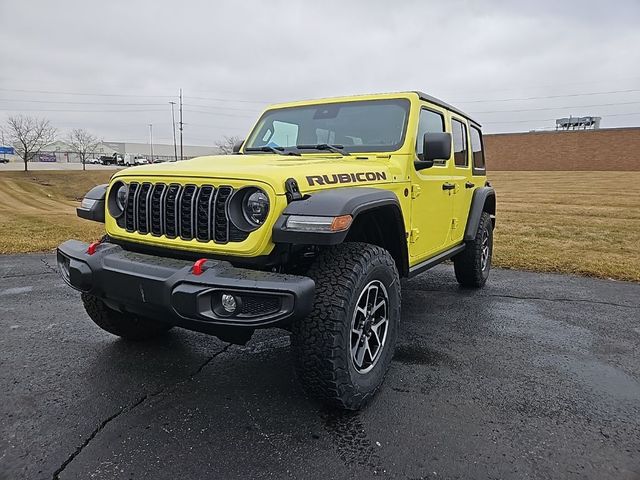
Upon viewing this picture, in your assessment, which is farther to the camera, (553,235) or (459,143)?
(553,235)

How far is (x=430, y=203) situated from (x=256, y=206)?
6.29 ft

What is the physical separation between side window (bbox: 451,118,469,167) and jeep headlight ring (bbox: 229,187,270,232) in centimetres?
268

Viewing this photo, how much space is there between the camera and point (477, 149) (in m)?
5.56

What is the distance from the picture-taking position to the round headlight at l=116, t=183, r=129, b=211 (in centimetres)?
306

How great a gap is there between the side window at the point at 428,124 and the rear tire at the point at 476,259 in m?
1.38

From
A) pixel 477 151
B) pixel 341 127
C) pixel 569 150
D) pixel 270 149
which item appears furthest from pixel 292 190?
pixel 569 150

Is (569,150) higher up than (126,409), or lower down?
higher up

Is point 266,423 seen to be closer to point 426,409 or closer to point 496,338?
point 426,409

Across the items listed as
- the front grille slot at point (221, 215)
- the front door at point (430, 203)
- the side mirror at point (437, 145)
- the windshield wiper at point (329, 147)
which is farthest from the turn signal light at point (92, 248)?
the side mirror at point (437, 145)

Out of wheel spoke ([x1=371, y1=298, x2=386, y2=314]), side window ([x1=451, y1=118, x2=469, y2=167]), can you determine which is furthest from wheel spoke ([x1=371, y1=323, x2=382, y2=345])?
side window ([x1=451, y1=118, x2=469, y2=167])

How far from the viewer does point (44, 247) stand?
24.8 feet

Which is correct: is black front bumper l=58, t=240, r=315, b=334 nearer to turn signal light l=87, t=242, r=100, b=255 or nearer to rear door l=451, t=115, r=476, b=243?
turn signal light l=87, t=242, r=100, b=255

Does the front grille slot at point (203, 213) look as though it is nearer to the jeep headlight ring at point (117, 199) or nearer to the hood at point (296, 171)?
the hood at point (296, 171)

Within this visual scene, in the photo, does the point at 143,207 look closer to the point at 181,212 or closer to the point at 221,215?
the point at 181,212
